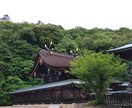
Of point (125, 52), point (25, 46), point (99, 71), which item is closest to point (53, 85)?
point (99, 71)

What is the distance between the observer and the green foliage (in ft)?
68.7

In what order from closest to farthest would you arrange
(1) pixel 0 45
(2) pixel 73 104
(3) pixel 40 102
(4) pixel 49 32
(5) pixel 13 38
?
(2) pixel 73 104, (3) pixel 40 102, (1) pixel 0 45, (5) pixel 13 38, (4) pixel 49 32

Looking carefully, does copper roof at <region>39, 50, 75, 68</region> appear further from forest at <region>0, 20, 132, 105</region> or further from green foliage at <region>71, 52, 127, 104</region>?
green foliage at <region>71, 52, 127, 104</region>

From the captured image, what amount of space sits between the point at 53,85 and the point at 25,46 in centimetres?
2701

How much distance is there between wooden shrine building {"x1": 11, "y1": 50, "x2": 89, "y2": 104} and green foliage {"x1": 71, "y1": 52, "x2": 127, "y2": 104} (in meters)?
4.90

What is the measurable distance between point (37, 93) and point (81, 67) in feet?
46.4

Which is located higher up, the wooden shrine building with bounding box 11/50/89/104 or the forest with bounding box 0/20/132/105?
the forest with bounding box 0/20/132/105

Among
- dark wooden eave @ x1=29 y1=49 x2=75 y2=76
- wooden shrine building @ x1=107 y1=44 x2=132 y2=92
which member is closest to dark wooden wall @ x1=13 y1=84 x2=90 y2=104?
dark wooden eave @ x1=29 y1=49 x2=75 y2=76

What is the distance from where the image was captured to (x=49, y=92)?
3164 cm

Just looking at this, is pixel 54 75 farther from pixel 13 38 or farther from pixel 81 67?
pixel 13 38

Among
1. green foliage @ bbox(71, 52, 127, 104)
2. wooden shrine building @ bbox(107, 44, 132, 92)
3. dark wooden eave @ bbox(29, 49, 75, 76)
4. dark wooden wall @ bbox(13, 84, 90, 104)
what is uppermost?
dark wooden eave @ bbox(29, 49, 75, 76)

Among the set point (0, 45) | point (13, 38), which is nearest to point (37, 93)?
point (0, 45)

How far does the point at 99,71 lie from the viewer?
21.0 m

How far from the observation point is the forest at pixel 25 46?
147 ft
